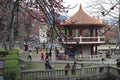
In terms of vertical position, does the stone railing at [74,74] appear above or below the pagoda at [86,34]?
below

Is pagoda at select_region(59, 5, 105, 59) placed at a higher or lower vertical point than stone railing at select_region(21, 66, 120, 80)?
higher

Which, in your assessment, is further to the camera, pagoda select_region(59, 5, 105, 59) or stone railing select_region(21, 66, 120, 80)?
pagoda select_region(59, 5, 105, 59)

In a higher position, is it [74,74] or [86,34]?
[86,34]

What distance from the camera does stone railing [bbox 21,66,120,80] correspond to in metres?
18.9

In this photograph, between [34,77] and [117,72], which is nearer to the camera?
[34,77]

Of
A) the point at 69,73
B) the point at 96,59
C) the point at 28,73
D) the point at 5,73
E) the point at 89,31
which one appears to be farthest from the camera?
the point at 89,31

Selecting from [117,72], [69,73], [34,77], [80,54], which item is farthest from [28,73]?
[80,54]

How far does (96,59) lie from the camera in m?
36.4

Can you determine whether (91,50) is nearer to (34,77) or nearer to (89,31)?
(89,31)

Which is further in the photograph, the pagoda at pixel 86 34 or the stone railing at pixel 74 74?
the pagoda at pixel 86 34

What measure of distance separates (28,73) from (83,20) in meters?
20.3

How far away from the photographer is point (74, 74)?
21.2m

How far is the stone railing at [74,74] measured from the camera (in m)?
18.9

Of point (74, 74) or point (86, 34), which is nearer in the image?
point (74, 74)
